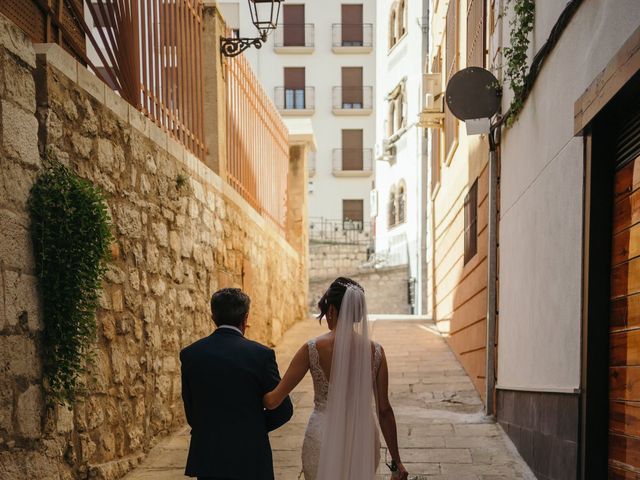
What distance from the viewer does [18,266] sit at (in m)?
3.57

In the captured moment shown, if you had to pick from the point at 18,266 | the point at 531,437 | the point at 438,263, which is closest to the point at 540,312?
the point at 531,437

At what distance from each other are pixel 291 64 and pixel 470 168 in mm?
27543

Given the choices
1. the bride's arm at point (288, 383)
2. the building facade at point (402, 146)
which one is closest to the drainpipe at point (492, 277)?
the bride's arm at point (288, 383)

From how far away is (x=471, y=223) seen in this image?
28.5 feet

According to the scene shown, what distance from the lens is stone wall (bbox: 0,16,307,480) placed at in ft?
11.5

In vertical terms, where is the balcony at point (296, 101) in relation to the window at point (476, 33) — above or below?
above

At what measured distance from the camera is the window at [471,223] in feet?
27.2

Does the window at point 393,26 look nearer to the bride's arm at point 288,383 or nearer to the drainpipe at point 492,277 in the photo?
the drainpipe at point 492,277

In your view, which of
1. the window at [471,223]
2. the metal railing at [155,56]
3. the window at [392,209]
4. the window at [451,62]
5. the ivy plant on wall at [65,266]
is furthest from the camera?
the window at [392,209]

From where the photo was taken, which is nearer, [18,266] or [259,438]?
[259,438]

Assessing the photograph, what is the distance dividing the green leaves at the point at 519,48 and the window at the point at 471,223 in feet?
8.52

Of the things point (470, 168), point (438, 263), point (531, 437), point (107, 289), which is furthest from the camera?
point (438, 263)

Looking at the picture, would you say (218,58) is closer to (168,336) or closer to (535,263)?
(168,336)

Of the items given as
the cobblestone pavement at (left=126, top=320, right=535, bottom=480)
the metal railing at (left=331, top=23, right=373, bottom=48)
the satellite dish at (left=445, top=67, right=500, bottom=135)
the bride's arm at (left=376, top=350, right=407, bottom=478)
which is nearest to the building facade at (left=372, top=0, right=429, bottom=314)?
the metal railing at (left=331, top=23, right=373, bottom=48)
